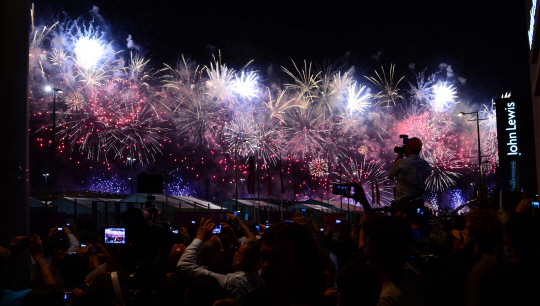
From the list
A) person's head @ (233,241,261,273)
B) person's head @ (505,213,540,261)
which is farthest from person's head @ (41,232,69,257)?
person's head @ (505,213,540,261)

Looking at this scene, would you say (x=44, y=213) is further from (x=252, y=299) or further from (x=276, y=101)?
(x=276, y=101)

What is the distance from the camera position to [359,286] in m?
3.17

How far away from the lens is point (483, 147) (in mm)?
43125

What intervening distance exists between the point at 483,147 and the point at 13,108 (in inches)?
1700

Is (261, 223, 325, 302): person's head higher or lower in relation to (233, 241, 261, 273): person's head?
higher

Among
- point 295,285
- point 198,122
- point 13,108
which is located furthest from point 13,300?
point 198,122

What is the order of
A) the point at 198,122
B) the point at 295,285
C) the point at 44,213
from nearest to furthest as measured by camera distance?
the point at 295,285, the point at 44,213, the point at 198,122

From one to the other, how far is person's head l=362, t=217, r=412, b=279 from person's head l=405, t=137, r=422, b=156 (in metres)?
3.04

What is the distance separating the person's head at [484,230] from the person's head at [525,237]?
4.8 inches

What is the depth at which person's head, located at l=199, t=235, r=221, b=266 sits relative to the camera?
4984mm

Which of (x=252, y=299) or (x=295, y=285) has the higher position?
(x=295, y=285)

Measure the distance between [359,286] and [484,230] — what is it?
132cm

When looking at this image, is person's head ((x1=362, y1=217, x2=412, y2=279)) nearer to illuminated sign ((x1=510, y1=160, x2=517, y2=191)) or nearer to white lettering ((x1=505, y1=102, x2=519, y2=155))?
illuminated sign ((x1=510, y1=160, x2=517, y2=191))

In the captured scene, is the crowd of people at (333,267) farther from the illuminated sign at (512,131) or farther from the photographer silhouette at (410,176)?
the illuminated sign at (512,131)
